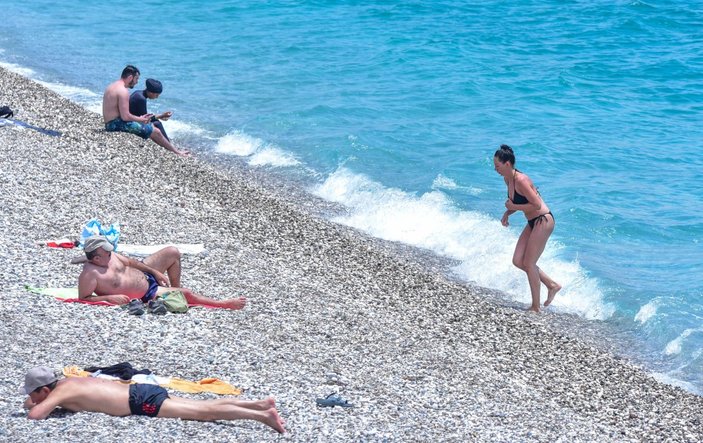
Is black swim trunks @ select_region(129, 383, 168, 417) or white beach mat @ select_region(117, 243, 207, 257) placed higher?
black swim trunks @ select_region(129, 383, 168, 417)

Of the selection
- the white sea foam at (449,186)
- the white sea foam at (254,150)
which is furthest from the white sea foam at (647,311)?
the white sea foam at (254,150)

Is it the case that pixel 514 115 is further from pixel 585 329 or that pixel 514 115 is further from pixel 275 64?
pixel 585 329

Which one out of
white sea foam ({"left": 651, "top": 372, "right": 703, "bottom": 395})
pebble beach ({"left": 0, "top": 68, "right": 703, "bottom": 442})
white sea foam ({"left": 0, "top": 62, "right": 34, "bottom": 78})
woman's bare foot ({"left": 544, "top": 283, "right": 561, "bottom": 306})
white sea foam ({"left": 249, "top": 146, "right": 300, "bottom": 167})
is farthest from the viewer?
white sea foam ({"left": 0, "top": 62, "right": 34, "bottom": 78})

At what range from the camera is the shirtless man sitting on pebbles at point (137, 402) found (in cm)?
643

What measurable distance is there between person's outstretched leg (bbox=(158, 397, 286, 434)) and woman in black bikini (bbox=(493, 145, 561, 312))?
15.7ft

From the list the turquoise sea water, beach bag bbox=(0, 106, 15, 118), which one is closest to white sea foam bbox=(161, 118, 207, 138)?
the turquoise sea water

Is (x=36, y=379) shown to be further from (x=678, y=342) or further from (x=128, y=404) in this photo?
(x=678, y=342)

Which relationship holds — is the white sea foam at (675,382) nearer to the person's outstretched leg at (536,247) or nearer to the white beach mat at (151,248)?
the person's outstretched leg at (536,247)

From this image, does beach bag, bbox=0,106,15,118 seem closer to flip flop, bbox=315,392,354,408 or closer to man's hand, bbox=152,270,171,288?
man's hand, bbox=152,270,171,288

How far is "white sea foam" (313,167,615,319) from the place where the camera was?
12312mm

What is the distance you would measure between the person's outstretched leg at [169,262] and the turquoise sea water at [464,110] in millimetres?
4718

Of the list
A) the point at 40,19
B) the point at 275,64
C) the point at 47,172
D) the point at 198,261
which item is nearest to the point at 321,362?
the point at 198,261

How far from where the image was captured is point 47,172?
12289 millimetres

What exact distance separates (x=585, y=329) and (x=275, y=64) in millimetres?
15295
